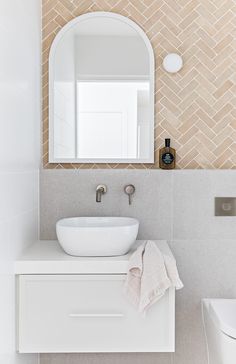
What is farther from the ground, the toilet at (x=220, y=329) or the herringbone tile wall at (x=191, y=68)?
the herringbone tile wall at (x=191, y=68)

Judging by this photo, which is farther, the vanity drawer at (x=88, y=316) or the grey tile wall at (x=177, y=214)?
the grey tile wall at (x=177, y=214)

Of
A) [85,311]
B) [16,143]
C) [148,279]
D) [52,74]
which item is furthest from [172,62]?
[85,311]

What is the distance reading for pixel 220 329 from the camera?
1.96 meters

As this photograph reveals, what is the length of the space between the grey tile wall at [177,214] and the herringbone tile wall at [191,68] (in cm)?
14

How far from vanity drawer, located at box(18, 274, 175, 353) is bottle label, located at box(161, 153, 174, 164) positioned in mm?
709

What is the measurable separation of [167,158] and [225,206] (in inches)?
15.3

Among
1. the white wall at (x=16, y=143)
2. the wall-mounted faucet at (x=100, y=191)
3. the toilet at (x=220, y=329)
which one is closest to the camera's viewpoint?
the white wall at (x=16, y=143)

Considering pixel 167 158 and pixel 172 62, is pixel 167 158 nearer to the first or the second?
pixel 167 158

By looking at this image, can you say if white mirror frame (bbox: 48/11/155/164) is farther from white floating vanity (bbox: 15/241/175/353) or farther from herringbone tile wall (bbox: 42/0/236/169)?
white floating vanity (bbox: 15/241/175/353)

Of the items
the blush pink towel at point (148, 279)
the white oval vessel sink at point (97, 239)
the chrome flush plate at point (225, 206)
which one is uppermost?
the chrome flush plate at point (225, 206)

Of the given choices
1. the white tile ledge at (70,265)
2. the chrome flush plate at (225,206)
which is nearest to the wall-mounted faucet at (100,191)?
the white tile ledge at (70,265)

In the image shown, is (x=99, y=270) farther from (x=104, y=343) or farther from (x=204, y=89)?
(x=204, y=89)

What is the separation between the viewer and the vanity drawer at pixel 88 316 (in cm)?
195

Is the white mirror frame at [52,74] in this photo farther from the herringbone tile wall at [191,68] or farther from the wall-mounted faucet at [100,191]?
the wall-mounted faucet at [100,191]
